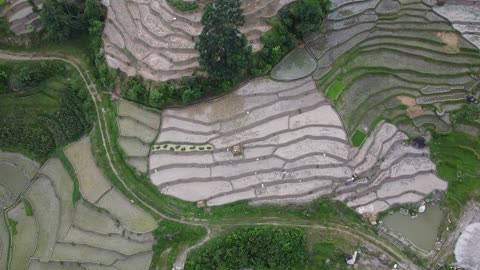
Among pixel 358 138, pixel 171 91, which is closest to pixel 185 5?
pixel 171 91

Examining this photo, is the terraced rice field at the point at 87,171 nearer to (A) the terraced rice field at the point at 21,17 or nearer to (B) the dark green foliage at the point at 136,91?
(B) the dark green foliage at the point at 136,91

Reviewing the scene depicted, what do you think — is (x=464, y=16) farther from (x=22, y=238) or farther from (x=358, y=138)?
(x=22, y=238)

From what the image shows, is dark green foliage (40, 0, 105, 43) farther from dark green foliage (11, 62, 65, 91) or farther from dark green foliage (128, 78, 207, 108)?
dark green foliage (128, 78, 207, 108)

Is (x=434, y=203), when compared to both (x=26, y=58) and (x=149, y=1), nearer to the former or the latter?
(x=149, y=1)

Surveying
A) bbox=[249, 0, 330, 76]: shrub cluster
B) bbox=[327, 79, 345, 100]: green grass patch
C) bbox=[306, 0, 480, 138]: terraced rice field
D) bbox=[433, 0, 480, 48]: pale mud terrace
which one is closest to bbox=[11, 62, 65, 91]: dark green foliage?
bbox=[249, 0, 330, 76]: shrub cluster

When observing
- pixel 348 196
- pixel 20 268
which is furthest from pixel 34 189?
pixel 348 196

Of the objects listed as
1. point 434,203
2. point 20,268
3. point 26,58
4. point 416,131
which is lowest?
point 20,268
